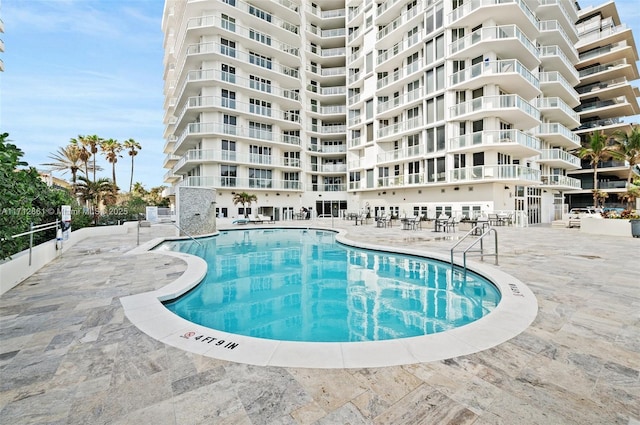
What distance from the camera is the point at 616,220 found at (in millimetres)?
13711

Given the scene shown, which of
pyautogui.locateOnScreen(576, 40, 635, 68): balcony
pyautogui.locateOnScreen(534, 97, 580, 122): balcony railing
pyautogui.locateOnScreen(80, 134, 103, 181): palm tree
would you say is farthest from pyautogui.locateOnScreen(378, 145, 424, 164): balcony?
pyautogui.locateOnScreen(80, 134, 103, 181): palm tree

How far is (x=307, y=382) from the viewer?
239 cm

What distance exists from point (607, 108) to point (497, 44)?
82.2 feet

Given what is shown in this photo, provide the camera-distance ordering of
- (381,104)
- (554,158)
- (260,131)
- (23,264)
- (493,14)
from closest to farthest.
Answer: (23,264)
(493,14)
(554,158)
(381,104)
(260,131)

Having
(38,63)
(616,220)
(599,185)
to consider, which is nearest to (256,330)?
(38,63)

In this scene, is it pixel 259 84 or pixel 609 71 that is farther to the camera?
pixel 609 71

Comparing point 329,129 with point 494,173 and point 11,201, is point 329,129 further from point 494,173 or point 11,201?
point 11,201

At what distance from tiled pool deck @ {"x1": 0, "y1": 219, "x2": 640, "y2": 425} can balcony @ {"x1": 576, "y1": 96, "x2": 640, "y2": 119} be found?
141 ft

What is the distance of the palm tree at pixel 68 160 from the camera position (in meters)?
25.6

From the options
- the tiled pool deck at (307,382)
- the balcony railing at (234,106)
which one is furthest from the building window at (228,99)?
the tiled pool deck at (307,382)

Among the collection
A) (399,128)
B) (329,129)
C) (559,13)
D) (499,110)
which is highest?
(559,13)

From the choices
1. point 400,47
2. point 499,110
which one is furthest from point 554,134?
point 400,47

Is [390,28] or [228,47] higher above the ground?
[390,28]

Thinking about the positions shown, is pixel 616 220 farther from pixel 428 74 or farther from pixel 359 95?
pixel 359 95
